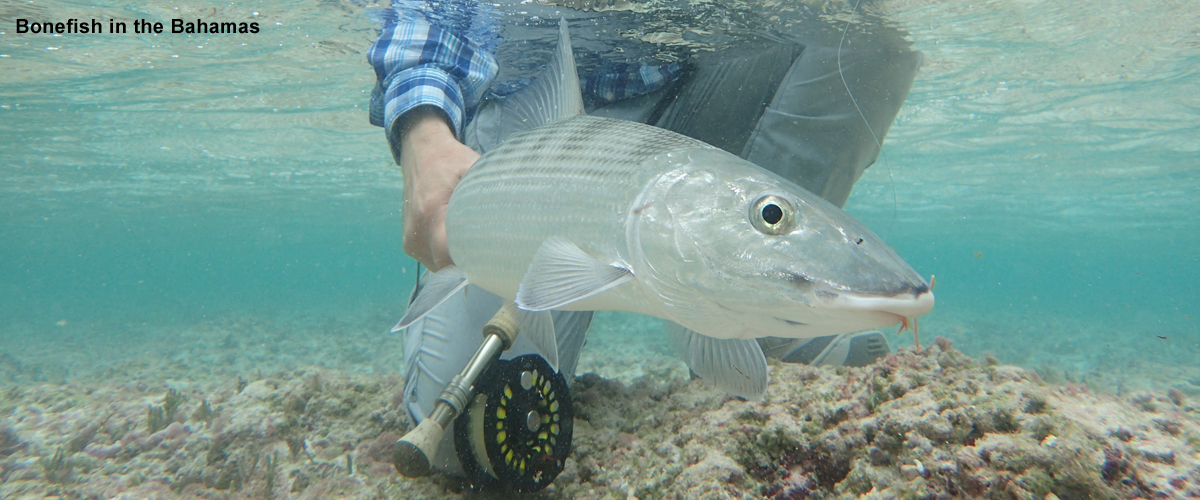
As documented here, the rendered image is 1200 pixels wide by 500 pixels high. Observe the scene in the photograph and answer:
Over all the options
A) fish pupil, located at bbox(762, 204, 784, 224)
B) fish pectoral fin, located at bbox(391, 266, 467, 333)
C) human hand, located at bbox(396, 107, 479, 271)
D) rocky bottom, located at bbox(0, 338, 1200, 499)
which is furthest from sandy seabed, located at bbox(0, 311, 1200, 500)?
human hand, located at bbox(396, 107, 479, 271)

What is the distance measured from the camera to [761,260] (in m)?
1.28

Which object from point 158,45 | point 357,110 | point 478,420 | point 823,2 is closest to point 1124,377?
point 823,2

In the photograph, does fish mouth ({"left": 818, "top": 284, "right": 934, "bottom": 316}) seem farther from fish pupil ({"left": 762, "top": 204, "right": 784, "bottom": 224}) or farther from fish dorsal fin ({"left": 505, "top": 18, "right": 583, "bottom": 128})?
fish dorsal fin ({"left": 505, "top": 18, "right": 583, "bottom": 128})

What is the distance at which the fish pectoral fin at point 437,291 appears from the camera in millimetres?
2028

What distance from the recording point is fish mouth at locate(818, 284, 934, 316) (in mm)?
1121

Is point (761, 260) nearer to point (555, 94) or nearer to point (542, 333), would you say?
point (542, 333)

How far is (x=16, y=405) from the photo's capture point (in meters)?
6.62

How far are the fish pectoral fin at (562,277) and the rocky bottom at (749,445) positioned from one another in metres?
0.83

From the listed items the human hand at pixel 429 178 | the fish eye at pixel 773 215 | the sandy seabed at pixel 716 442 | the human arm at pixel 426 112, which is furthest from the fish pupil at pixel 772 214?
the human arm at pixel 426 112

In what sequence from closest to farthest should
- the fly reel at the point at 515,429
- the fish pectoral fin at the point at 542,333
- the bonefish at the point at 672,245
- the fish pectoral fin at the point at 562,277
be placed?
the bonefish at the point at 672,245, the fish pectoral fin at the point at 562,277, the fish pectoral fin at the point at 542,333, the fly reel at the point at 515,429

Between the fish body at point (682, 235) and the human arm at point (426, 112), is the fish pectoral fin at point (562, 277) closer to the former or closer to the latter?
the fish body at point (682, 235)

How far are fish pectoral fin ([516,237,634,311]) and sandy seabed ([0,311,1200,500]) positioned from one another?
2.71 feet

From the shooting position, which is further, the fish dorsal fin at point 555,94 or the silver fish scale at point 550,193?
the fish dorsal fin at point 555,94

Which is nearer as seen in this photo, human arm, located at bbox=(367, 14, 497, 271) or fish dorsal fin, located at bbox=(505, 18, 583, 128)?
fish dorsal fin, located at bbox=(505, 18, 583, 128)
